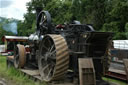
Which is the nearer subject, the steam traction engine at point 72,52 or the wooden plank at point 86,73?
the wooden plank at point 86,73

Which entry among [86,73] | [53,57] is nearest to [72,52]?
[53,57]

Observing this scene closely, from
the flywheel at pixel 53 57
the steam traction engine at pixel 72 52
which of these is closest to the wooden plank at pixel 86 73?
the steam traction engine at pixel 72 52

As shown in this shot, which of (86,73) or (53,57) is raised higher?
(53,57)

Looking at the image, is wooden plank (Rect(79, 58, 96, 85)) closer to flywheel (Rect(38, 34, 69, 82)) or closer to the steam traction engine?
the steam traction engine

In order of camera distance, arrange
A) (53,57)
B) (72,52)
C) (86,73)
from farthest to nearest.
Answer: (72,52), (53,57), (86,73)

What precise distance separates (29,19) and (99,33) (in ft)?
133

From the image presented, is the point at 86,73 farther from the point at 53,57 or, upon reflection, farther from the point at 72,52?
the point at 53,57

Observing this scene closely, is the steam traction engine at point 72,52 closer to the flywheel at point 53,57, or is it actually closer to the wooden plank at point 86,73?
the flywheel at point 53,57

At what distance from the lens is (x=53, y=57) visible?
559 cm

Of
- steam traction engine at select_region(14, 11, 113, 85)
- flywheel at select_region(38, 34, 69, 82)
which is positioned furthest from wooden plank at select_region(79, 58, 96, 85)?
flywheel at select_region(38, 34, 69, 82)

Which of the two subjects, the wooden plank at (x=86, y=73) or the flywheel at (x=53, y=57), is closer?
the wooden plank at (x=86, y=73)

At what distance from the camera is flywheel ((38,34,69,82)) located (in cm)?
522

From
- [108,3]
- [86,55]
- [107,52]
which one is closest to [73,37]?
[86,55]

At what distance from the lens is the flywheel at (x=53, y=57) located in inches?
206
